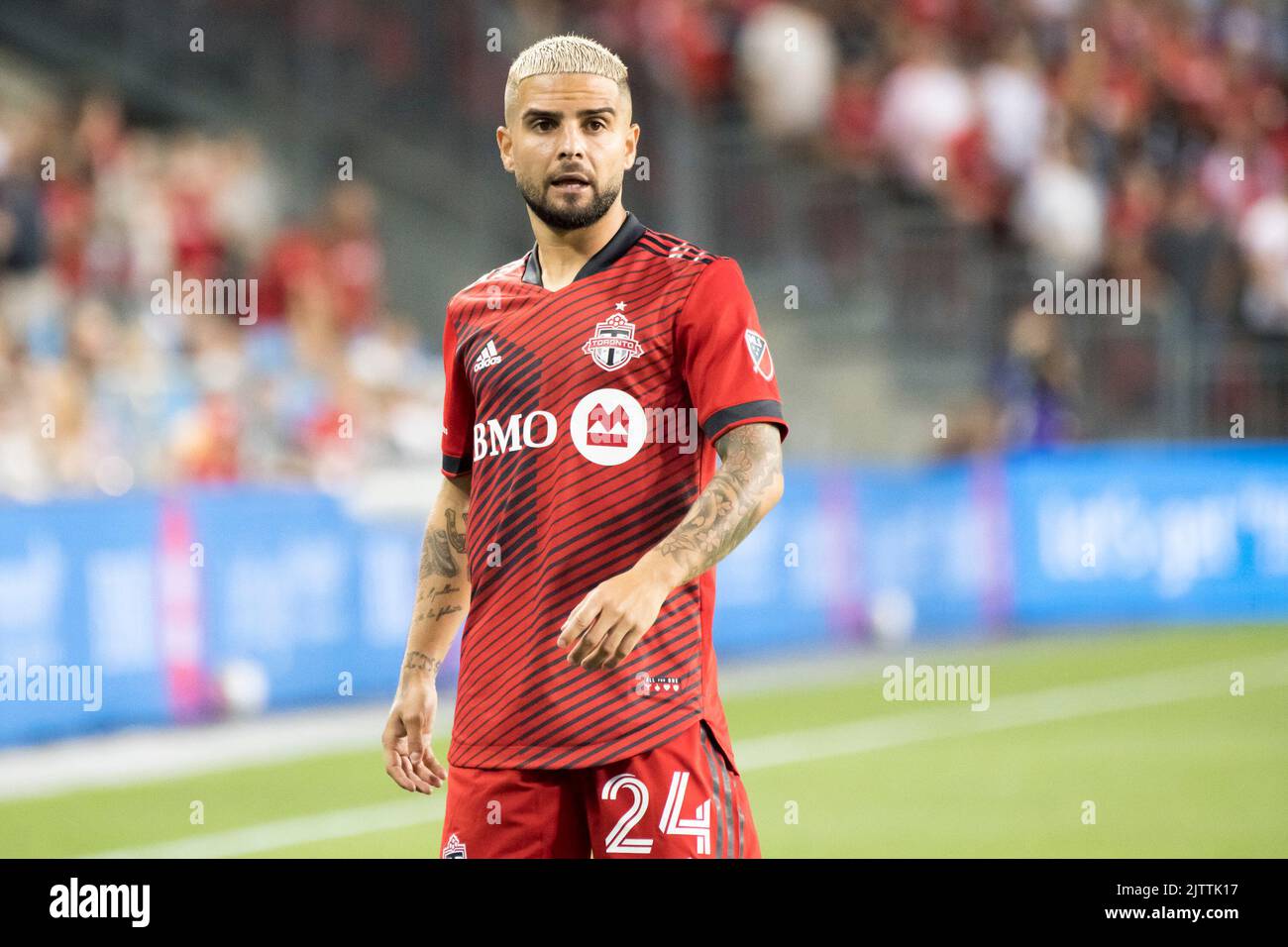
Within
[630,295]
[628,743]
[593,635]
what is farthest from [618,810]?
[630,295]

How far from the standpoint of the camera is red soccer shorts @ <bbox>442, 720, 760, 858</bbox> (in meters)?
4.05

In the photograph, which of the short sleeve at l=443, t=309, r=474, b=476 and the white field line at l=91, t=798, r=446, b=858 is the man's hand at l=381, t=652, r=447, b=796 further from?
the white field line at l=91, t=798, r=446, b=858

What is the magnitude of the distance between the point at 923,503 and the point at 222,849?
7.29 m

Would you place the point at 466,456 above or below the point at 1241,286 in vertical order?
below

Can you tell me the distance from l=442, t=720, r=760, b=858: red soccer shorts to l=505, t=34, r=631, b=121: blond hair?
1326mm

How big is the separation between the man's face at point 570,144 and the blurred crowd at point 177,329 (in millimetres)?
7036

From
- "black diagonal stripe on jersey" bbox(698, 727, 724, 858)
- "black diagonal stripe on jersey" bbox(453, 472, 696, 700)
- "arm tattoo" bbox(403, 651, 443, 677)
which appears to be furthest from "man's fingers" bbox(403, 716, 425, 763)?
"black diagonal stripe on jersey" bbox(698, 727, 724, 858)

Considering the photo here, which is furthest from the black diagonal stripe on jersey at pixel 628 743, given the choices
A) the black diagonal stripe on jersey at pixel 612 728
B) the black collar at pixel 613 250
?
the black collar at pixel 613 250

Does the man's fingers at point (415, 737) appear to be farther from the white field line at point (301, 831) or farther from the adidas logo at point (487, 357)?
the white field line at point (301, 831)

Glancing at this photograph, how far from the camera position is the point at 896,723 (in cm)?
1156

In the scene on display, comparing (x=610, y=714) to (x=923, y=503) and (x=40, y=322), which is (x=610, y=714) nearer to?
(x=40, y=322)

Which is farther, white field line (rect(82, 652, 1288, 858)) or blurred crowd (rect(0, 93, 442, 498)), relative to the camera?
blurred crowd (rect(0, 93, 442, 498))

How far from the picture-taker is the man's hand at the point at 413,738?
4430 mm

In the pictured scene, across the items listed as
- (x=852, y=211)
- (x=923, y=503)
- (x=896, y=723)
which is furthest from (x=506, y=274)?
(x=852, y=211)
